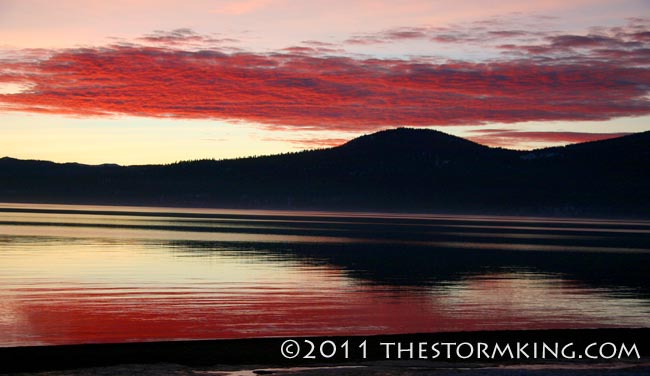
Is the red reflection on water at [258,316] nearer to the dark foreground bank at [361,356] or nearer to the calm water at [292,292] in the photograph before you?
the calm water at [292,292]

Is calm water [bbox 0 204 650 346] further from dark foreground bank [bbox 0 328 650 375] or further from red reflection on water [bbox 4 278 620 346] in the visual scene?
dark foreground bank [bbox 0 328 650 375]

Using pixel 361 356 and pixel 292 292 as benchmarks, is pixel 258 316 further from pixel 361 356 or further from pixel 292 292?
pixel 361 356

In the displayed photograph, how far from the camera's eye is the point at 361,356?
22.1m

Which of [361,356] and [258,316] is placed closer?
[361,356]

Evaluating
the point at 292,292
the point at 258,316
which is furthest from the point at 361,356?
the point at 292,292

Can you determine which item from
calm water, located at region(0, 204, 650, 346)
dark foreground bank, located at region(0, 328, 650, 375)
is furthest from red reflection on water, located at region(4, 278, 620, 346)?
dark foreground bank, located at region(0, 328, 650, 375)

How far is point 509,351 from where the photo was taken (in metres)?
23.0

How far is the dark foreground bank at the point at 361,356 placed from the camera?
20.0 meters

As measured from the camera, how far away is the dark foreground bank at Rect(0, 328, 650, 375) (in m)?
20.0

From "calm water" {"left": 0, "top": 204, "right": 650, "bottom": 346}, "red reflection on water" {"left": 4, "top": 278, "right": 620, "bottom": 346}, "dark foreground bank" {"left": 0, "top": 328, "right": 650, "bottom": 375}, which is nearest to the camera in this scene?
"dark foreground bank" {"left": 0, "top": 328, "right": 650, "bottom": 375}

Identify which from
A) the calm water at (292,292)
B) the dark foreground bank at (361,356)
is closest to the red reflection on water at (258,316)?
the calm water at (292,292)

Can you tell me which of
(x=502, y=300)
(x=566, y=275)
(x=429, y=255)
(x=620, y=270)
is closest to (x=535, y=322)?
(x=502, y=300)

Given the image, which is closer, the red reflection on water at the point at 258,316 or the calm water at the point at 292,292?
the red reflection on water at the point at 258,316

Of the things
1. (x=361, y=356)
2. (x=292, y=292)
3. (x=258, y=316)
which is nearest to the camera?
(x=361, y=356)
